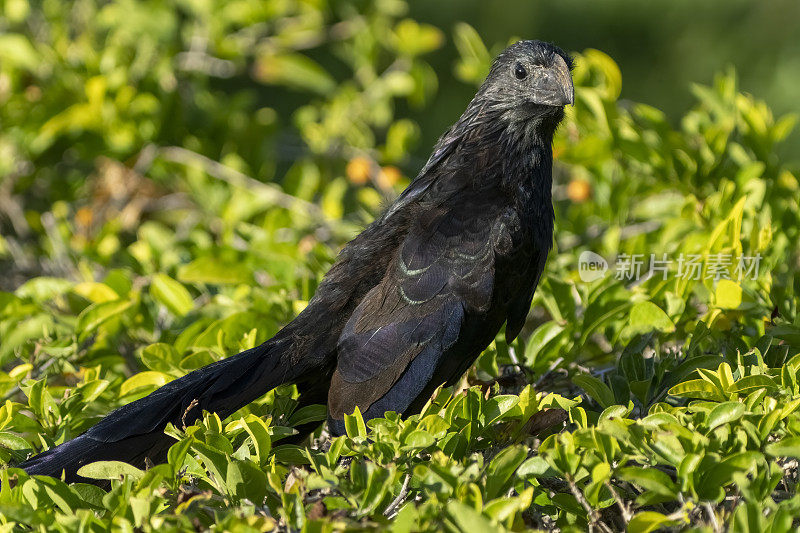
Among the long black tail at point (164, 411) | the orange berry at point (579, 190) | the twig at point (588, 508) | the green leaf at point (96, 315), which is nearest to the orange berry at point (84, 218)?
the green leaf at point (96, 315)

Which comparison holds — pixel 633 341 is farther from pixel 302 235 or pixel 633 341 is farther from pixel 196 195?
pixel 196 195

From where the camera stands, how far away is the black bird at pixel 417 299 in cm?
199

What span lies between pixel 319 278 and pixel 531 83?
901 mm

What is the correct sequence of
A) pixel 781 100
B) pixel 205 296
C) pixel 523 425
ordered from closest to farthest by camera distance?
pixel 523 425 < pixel 205 296 < pixel 781 100

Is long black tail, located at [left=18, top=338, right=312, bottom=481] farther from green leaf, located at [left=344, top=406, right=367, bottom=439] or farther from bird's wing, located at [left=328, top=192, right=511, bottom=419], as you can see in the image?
green leaf, located at [left=344, top=406, right=367, bottom=439]

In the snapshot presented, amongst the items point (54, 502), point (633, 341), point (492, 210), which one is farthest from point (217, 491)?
point (633, 341)

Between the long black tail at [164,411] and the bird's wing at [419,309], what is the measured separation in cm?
18

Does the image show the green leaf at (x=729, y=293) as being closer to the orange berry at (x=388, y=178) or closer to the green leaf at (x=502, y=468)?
the green leaf at (x=502, y=468)

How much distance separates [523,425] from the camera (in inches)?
71.9

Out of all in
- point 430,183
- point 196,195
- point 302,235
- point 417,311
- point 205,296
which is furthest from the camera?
point 196,195

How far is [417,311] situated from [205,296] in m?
0.99

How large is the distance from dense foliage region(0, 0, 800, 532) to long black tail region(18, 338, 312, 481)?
0.09 meters

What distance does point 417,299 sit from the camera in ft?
6.95

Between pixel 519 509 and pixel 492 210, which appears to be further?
pixel 492 210
